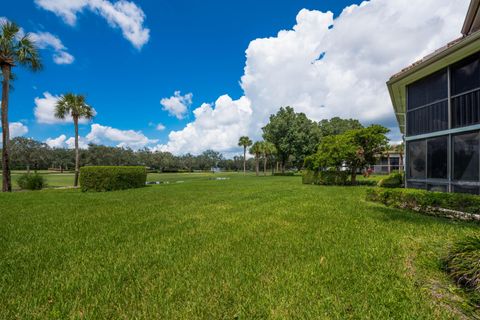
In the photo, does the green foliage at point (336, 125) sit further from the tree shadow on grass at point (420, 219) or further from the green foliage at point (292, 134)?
the tree shadow on grass at point (420, 219)

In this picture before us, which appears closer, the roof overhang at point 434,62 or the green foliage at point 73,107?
the roof overhang at point 434,62

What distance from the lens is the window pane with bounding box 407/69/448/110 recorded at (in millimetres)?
9103

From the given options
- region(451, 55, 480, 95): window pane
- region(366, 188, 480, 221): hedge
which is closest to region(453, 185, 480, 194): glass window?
region(366, 188, 480, 221): hedge

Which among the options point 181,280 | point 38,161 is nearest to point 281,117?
point 181,280

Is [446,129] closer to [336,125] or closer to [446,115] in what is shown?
[446,115]

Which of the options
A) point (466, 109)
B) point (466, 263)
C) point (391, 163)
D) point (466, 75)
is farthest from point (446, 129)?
point (391, 163)

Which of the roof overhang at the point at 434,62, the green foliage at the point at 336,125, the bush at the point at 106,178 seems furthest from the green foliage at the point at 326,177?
the green foliage at the point at 336,125

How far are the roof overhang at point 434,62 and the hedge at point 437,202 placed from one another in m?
5.02

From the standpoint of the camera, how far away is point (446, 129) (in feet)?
28.8

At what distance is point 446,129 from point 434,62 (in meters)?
2.69

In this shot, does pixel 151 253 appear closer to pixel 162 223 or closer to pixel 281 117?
pixel 162 223

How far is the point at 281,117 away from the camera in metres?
42.8

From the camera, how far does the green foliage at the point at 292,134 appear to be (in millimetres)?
39656

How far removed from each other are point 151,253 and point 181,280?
1.31 metres
